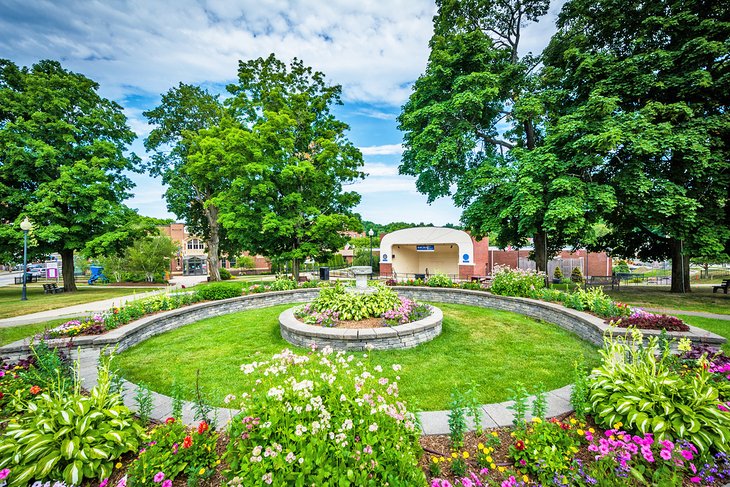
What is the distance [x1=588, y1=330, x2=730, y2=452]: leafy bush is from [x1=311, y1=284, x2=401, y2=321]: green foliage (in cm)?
450

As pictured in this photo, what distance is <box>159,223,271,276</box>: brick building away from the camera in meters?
39.9

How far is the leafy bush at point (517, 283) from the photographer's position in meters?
9.48

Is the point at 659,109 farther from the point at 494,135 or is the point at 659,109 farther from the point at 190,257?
the point at 190,257

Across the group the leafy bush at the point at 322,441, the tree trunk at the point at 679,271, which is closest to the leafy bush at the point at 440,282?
the leafy bush at the point at 322,441

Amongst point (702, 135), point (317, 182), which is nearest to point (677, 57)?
point (702, 135)

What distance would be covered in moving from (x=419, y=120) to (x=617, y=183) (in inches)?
336

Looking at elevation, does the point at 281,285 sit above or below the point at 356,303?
below

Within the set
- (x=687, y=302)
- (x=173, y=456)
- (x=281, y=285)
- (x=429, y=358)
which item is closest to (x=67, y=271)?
(x=281, y=285)

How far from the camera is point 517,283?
31.8 ft

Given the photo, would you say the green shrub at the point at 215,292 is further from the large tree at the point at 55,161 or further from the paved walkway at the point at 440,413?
the large tree at the point at 55,161

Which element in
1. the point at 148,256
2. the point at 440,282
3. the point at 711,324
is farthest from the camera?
the point at 148,256

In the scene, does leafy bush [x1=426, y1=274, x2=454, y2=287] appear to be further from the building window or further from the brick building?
the building window

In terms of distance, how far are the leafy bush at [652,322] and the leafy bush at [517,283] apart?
3741 mm

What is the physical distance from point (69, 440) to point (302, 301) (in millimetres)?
9699
